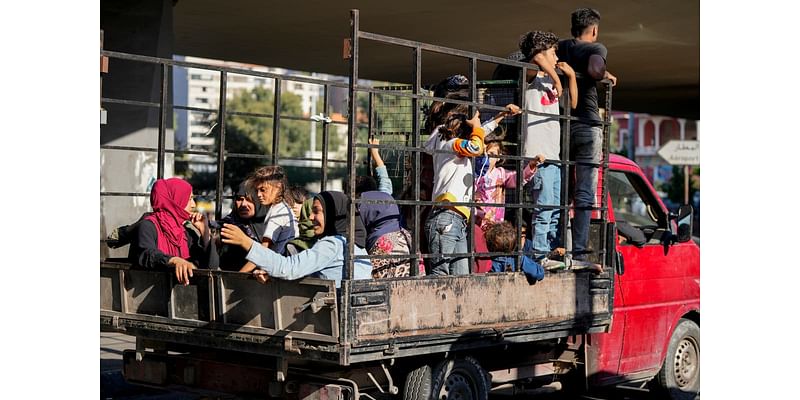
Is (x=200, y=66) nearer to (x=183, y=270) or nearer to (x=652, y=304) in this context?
(x=183, y=270)

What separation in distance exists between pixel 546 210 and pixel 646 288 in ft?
5.38

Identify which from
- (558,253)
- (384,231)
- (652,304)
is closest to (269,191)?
(384,231)

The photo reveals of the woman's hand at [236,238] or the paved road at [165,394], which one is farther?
the paved road at [165,394]

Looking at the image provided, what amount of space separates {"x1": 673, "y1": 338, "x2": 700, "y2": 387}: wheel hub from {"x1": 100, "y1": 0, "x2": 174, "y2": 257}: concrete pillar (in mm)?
7130

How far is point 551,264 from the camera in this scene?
6766 mm

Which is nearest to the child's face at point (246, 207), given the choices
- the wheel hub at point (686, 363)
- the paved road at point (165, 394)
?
the paved road at point (165, 394)

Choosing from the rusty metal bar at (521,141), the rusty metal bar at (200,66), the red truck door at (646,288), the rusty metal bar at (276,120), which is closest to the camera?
the rusty metal bar at (200,66)

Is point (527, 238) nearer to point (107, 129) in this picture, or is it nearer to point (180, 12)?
point (107, 129)

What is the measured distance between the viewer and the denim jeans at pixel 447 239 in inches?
245

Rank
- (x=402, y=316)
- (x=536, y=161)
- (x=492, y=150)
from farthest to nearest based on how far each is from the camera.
Answer: 1. (x=492, y=150)
2. (x=536, y=161)
3. (x=402, y=316)

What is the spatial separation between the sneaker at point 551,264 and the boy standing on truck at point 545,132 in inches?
1.8

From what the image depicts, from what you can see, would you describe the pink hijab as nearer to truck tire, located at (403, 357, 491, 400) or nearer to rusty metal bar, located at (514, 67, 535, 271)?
truck tire, located at (403, 357, 491, 400)

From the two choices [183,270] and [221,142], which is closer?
[183,270]

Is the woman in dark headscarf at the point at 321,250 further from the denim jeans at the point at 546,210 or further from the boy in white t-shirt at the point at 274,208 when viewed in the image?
the denim jeans at the point at 546,210
